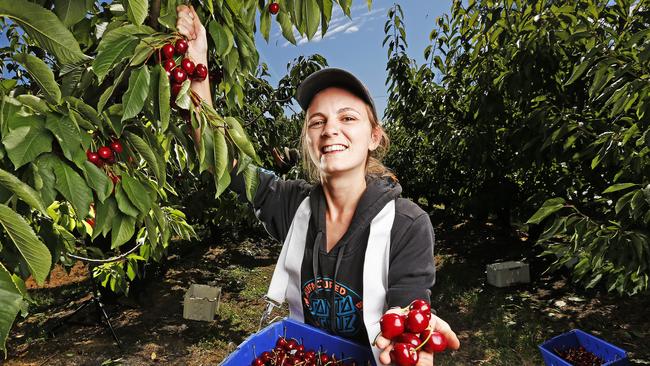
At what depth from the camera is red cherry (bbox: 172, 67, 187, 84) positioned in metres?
1.08

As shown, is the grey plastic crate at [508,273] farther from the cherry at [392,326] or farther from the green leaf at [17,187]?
the green leaf at [17,187]

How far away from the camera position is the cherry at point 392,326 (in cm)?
100

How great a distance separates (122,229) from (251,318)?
4.64 metres

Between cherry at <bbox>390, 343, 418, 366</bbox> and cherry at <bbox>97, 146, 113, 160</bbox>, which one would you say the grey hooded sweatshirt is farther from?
cherry at <bbox>97, 146, 113, 160</bbox>

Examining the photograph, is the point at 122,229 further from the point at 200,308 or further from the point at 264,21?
the point at 200,308

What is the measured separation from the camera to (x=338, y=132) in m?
1.41

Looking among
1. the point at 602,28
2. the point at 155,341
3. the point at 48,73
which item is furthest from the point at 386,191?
the point at 155,341

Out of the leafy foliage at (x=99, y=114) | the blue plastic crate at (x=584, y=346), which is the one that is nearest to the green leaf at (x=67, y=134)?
the leafy foliage at (x=99, y=114)

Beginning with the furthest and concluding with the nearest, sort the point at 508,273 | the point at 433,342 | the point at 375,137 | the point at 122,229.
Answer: the point at 508,273
the point at 375,137
the point at 122,229
the point at 433,342

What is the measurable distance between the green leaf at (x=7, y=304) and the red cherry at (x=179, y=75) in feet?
2.00

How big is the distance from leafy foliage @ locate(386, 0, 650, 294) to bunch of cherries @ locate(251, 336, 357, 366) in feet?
5.19

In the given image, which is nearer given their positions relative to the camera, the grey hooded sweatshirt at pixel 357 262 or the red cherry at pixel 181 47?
the red cherry at pixel 181 47

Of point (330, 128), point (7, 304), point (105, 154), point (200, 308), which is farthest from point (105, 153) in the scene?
point (200, 308)

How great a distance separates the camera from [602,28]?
2662mm
